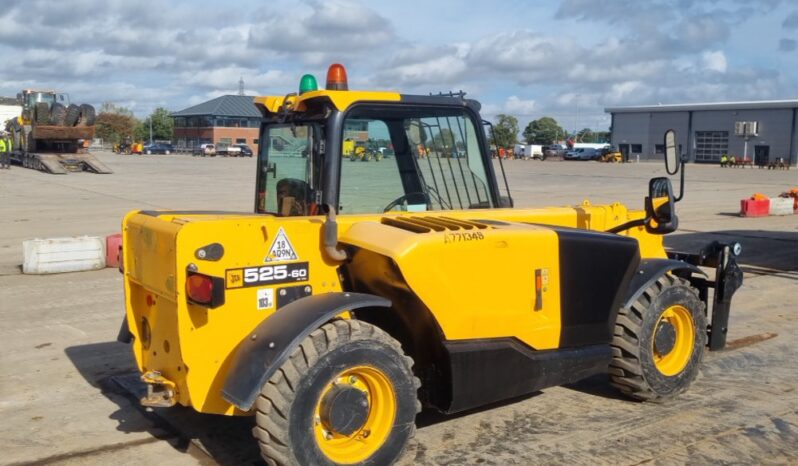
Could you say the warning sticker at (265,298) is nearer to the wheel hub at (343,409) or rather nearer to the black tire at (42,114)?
the wheel hub at (343,409)

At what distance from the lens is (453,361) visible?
445 centimetres

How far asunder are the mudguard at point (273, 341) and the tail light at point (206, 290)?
29 centimetres

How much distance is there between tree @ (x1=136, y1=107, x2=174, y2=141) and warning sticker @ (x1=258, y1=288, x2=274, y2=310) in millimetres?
116089

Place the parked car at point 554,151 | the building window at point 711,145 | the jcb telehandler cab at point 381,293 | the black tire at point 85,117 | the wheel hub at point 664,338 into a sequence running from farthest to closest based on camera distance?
the parked car at point 554,151, the building window at point 711,145, the black tire at point 85,117, the wheel hub at point 664,338, the jcb telehandler cab at point 381,293

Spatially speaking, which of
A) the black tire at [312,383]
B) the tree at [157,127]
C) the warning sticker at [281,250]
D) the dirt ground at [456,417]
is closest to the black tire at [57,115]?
the dirt ground at [456,417]

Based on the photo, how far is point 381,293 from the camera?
14.8 ft

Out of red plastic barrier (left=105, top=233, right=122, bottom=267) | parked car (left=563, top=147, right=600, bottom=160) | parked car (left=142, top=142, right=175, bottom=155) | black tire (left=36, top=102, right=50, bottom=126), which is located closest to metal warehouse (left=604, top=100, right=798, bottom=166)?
parked car (left=563, top=147, right=600, bottom=160)

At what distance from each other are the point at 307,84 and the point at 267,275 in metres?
1.71

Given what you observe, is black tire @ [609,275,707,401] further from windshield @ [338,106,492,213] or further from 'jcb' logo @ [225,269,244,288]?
'jcb' logo @ [225,269,244,288]

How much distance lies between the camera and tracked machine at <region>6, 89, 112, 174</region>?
3838 centimetres

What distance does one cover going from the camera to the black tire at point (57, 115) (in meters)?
38.4

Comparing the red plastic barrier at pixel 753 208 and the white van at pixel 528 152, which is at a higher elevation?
the white van at pixel 528 152

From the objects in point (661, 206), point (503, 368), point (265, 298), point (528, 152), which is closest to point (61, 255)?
point (265, 298)

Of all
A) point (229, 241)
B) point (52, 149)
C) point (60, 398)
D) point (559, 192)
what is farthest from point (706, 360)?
point (52, 149)
